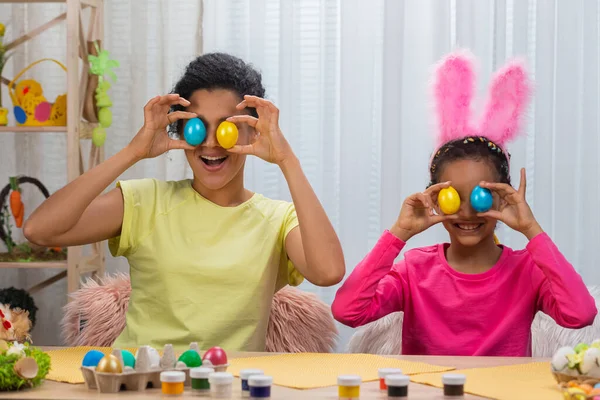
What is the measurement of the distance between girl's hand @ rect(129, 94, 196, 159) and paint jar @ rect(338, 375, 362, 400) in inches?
28.0

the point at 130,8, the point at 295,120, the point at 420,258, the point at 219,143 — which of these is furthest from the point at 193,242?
the point at 130,8

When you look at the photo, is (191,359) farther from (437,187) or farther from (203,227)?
(437,187)

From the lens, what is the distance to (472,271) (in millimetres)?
1734

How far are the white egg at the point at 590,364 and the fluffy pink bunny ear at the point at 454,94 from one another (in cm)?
77

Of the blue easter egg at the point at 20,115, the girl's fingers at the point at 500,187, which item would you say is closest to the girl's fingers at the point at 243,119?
the girl's fingers at the point at 500,187

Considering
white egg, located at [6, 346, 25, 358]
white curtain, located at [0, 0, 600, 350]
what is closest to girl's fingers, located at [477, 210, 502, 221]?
white egg, located at [6, 346, 25, 358]

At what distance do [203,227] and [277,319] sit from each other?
46 cm

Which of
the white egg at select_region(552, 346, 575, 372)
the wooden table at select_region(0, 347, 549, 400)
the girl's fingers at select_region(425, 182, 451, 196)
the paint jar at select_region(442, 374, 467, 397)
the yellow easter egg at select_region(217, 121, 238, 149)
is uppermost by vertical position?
the yellow easter egg at select_region(217, 121, 238, 149)

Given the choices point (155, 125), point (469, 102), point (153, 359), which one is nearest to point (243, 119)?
point (155, 125)

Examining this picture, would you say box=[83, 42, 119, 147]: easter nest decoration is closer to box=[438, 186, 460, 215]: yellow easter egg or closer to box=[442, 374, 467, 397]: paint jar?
box=[438, 186, 460, 215]: yellow easter egg

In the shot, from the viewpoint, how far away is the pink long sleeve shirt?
1.62 meters

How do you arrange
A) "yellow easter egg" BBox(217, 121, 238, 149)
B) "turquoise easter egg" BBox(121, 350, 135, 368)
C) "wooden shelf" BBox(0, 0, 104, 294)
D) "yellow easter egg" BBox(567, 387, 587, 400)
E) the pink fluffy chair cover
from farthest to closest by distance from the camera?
"wooden shelf" BBox(0, 0, 104, 294), the pink fluffy chair cover, "yellow easter egg" BBox(217, 121, 238, 149), "turquoise easter egg" BBox(121, 350, 135, 368), "yellow easter egg" BBox(567, 387, 587, 400)

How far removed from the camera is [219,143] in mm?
1615

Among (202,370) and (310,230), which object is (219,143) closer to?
(310,230)
